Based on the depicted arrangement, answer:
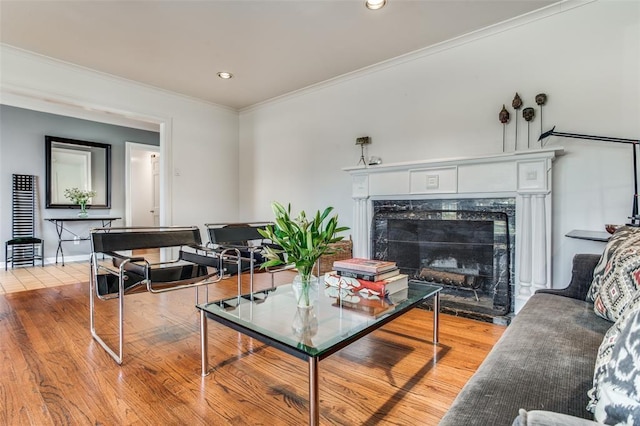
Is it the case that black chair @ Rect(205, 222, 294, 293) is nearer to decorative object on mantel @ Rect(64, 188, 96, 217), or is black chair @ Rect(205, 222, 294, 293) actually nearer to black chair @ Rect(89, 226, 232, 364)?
black chair @ Rect(89, 226, 232, 364)

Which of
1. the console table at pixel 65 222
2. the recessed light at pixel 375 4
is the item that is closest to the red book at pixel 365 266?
the recessed light at pixel 375 4

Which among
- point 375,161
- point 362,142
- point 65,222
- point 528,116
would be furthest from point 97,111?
point 528,116

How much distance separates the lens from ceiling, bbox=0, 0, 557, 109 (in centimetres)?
249

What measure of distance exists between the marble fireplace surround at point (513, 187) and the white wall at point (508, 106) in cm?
17

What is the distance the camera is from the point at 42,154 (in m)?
5.19

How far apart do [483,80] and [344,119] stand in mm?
1495

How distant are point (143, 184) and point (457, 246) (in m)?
6.32

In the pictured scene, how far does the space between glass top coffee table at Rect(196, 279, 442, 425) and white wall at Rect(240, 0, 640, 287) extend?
1.46 metres

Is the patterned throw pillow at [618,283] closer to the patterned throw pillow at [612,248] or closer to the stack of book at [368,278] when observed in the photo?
the patterned throw pillow at [612,248]

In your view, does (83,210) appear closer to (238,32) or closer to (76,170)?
(76,170)

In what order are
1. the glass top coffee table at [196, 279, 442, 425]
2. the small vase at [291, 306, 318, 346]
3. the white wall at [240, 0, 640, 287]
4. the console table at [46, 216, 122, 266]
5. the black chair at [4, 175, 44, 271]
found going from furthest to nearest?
the console table at [46, 216, 122, 266]
the black chair at [4, 175, 44, 271]
the white wall at [240, 0, 640, 287]
the small vase at [291, 306, 318, 346]
the glass top coffee table at [196, 279, 442, 425]

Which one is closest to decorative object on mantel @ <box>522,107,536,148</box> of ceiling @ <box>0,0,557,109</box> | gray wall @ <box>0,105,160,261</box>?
ceiling @ <box>0,0,557,109</box>

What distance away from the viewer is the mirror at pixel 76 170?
526 cm

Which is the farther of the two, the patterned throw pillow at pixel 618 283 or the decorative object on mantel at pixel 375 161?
the decorative object on mantel at pixel 375 161
